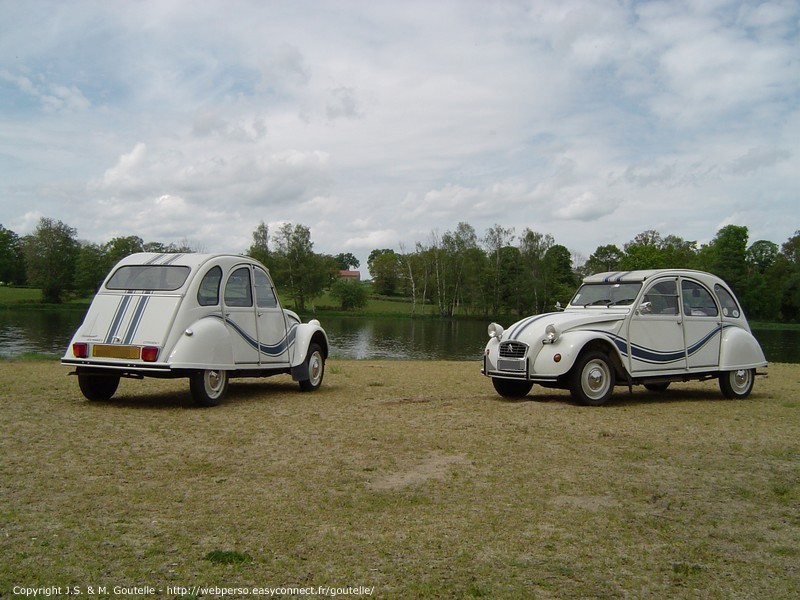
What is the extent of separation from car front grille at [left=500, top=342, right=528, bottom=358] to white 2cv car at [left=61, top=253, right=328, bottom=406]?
3799 millimetres

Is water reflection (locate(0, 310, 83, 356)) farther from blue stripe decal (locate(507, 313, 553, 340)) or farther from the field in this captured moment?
the field

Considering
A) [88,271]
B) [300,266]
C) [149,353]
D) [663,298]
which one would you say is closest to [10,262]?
[88,271]

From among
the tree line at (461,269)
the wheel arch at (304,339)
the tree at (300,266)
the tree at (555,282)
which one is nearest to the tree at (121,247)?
the tree line at (461,269)

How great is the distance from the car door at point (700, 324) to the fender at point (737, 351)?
0.12 metres

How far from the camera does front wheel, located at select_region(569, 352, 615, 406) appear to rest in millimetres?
10922

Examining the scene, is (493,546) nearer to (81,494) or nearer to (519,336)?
(81,494)

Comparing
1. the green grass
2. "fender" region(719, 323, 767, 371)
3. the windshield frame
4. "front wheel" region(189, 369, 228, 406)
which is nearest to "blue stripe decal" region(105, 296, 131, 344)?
"front wheel" region(189, 369, 228, 406)

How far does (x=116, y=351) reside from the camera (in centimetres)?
969

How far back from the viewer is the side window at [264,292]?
1195 centimetres

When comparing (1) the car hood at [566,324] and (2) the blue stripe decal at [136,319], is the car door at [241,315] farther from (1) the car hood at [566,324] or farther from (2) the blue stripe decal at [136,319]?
(1) the car hood at [566,324]

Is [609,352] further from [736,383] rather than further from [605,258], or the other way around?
[605,258]

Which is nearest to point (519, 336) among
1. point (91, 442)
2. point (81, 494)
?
point (91, 442)

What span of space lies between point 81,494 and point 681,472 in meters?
5.25

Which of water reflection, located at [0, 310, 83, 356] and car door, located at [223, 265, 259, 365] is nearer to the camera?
car door, located at [223, 265, 259, 365]
